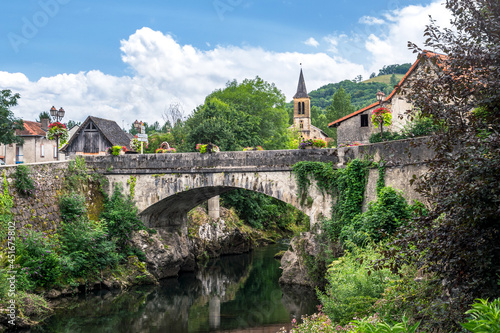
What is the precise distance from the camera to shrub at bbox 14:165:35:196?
17.8m

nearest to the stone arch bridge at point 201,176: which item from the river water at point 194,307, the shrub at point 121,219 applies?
the shrub at point 121,219

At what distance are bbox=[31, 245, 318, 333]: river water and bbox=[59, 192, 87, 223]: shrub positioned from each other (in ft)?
10.4

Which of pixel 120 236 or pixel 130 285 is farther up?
pixel 120 236

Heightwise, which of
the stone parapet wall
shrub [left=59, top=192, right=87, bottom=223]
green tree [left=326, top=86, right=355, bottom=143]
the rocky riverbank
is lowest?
the rocky riverbank

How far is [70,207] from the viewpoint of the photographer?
19609 mm

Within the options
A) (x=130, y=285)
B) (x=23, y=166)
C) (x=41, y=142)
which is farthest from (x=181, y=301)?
(x=41, y=142)

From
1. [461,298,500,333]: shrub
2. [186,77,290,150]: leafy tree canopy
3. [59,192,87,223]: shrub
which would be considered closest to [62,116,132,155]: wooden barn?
[186,77,290,150]: leafy tree canopy

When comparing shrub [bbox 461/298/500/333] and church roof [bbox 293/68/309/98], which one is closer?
shrub [bbox 461/298/500/333]

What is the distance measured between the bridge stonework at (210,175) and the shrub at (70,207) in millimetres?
2282

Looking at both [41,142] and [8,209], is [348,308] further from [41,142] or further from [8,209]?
[41,142]

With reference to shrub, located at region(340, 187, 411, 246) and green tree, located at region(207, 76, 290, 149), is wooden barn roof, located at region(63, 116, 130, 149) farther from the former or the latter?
shrub, located at region(340, 187, 411, 246)

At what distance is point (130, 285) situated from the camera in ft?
66.0

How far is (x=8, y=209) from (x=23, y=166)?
186cm

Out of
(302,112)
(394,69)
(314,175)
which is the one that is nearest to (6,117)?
(314,175)
